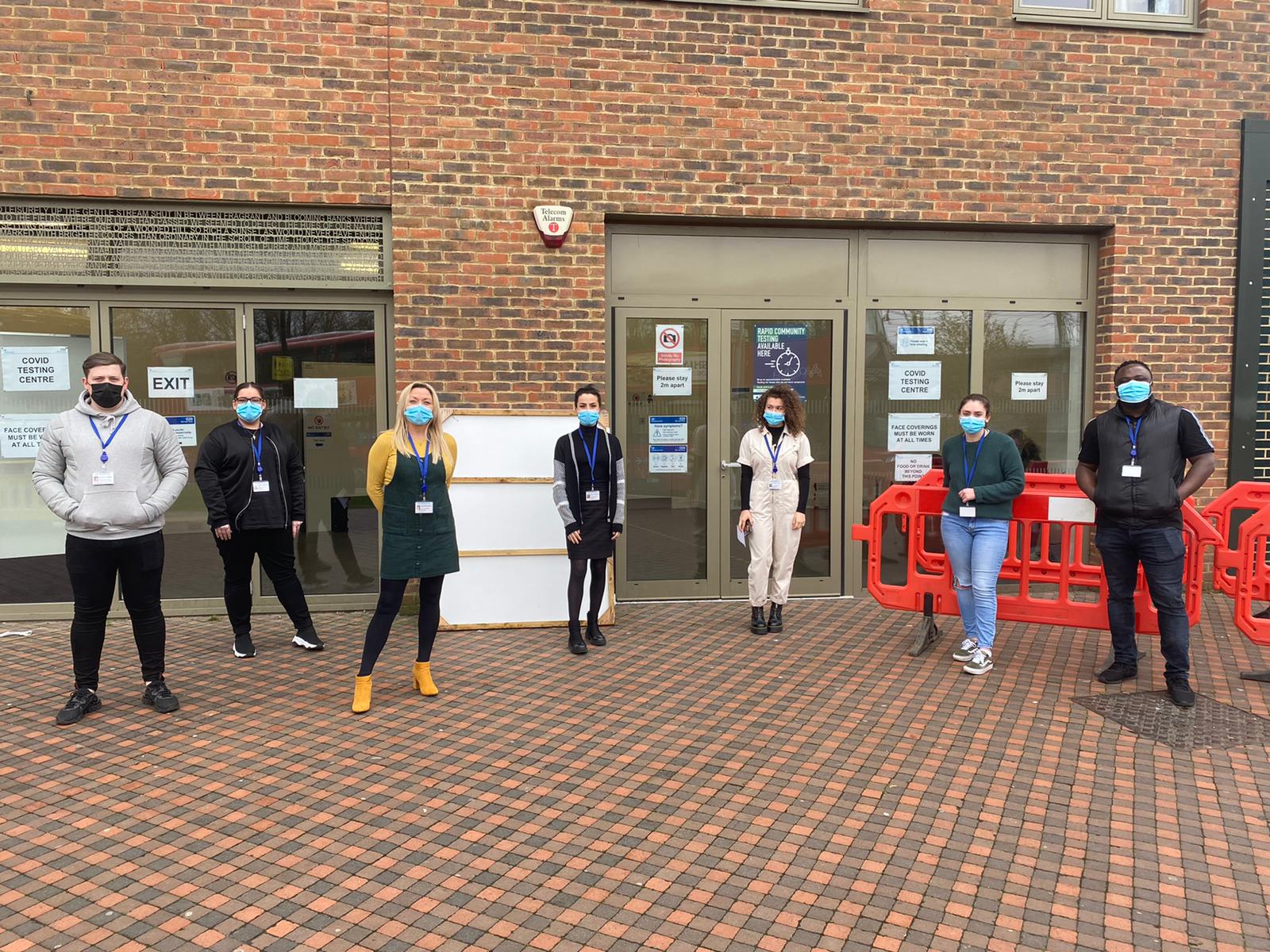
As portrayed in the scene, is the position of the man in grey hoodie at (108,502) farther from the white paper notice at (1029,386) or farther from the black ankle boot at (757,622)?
the white paper notice at (1029,386)

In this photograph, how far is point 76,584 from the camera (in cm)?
500

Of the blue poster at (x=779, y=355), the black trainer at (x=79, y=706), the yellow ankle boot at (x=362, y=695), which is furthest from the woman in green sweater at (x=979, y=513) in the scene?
the black trainer at (x=79, y=706)

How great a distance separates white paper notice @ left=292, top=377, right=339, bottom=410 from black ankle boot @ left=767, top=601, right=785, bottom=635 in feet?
12.9

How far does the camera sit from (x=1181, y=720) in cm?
510

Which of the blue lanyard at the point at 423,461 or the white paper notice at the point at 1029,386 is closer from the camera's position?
the blue lanyard at the point at 423,461

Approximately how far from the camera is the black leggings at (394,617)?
205 inches

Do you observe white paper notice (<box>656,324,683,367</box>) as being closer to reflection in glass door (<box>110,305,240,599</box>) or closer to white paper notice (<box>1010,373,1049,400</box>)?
white paper notice (<box>1010,373,1049,400</box>)

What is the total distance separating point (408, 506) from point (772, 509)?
2.99m

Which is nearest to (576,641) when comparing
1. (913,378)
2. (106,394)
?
(106,394)

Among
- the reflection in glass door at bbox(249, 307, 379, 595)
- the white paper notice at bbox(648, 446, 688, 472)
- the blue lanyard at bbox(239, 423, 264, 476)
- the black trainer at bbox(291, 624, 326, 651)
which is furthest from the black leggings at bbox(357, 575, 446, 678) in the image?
the white paper notice at bbox(648, 446, 688, 472)

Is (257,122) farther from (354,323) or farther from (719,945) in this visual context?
(719,945)

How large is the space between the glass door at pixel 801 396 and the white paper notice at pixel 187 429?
439 cm

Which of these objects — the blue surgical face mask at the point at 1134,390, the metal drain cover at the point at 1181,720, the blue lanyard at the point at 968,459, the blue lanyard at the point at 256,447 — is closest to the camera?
the metal drain cover at the point at 1181,720

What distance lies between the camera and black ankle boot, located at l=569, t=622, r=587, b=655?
639 centimetres
